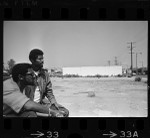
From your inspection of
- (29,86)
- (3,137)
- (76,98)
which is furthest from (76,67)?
(3,137)

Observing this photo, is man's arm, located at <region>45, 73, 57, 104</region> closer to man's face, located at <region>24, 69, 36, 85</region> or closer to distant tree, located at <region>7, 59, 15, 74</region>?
man's face, located at <region>24, 69, 36, 85</region>

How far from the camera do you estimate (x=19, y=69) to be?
16.4 ft

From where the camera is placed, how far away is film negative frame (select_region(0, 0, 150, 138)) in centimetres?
479

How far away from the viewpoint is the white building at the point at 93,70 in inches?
200

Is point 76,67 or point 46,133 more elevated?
point 76,67

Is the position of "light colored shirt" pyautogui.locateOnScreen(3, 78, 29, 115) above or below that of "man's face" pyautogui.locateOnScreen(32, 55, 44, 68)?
below

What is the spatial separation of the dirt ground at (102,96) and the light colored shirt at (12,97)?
71cm

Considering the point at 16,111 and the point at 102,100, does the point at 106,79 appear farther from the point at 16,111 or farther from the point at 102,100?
the point at 16,111

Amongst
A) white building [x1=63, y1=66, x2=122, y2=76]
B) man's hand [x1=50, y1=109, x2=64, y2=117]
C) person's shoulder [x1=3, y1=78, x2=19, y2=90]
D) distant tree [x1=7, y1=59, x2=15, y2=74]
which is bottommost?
man's hand [x1=50, y1=109, x2=64, y2=117]

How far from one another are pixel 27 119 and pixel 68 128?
0.87 m

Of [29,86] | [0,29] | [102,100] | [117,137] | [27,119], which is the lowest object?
[117,137]

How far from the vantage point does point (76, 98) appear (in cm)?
514

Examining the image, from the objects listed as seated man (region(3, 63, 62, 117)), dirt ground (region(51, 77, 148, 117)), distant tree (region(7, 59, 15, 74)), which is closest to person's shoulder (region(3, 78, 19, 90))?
seated man (region(3, 63, 62, 117))

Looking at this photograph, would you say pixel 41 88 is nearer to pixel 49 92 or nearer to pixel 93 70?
pixel 49 92
